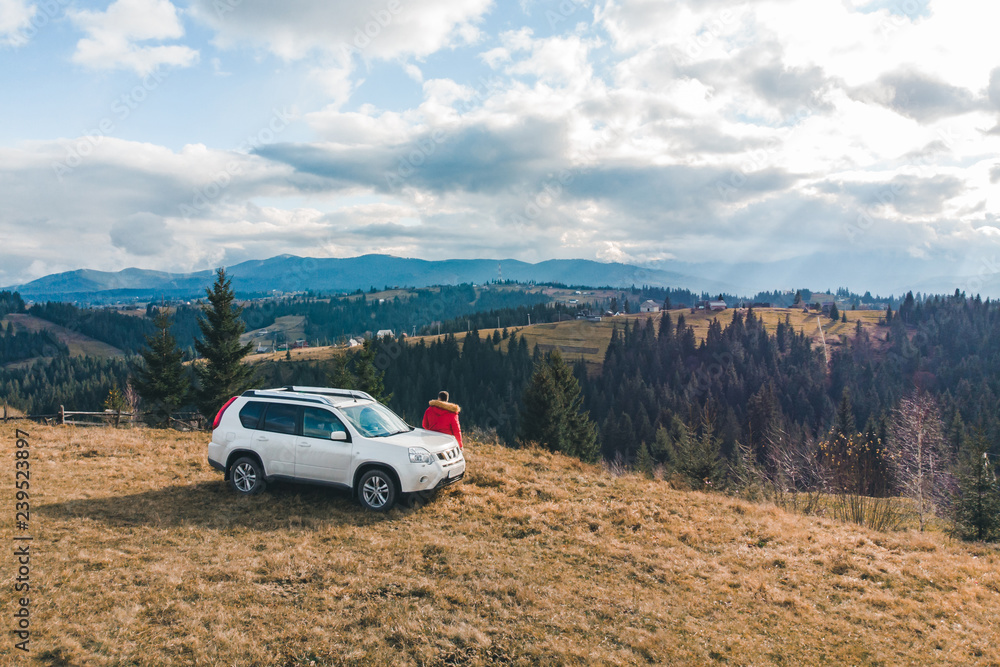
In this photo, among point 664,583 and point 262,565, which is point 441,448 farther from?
point 664,583

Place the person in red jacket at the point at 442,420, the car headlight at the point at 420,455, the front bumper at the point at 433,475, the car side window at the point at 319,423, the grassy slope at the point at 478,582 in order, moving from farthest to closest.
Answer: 1. the person in red jacket at the point at 442,420
2. the car side window at the point at 319,423
3. the car headlight at the point at 420,455
4. the front bumper at the point at 433,475
5. the grassy slope at the point at 478,582

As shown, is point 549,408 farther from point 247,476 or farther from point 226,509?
point 226,509

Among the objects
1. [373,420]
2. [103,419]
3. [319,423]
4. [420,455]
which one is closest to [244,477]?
[319,423]

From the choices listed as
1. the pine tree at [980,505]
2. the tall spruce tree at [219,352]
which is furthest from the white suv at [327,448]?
the tall spruce tree at [219,352]

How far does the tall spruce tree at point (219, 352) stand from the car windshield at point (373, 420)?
29240 millimetres

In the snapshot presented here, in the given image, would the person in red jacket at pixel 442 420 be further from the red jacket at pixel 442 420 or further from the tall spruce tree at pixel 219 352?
the tall spruce tree at pixel 219 352

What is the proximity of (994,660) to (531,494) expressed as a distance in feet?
29.4

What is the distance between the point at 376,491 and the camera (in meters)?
11.6

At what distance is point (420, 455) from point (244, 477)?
15.2ft

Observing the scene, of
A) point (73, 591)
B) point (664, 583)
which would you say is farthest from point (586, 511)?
point (73, 591)

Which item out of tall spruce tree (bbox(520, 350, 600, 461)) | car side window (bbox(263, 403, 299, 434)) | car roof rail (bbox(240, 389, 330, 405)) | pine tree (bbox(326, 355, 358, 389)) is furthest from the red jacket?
pine tree (bbox(326, 355, 358, 389))

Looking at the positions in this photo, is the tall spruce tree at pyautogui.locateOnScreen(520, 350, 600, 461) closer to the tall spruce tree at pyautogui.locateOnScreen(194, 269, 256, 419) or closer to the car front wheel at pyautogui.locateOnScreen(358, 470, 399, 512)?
the tall spruce tree at pyautogui.locateOnScreen(194, 269, 256, 419)

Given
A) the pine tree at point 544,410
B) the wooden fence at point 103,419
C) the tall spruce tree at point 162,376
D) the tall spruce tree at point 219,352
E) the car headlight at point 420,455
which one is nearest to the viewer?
the car headlight at point 420,455

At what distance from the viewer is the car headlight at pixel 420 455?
11.5m
